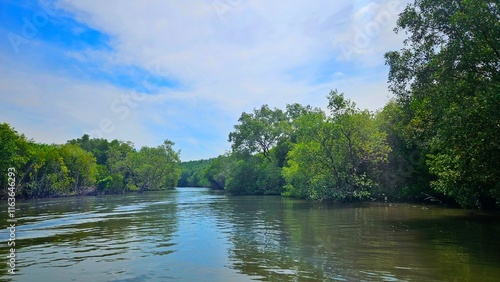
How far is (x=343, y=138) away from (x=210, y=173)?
80.0 m

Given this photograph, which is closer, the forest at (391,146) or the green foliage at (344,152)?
the forest at (391,146)

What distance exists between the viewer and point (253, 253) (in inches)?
523

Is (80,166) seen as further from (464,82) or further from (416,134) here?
(464,82)

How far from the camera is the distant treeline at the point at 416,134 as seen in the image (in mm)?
15570

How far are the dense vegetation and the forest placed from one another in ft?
0.83

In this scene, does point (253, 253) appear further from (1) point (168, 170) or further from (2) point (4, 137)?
(1) point (168, 170)

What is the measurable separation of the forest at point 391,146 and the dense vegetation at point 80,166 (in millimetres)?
252

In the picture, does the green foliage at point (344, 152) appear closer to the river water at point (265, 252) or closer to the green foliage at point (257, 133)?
the river water at point (265, 252)

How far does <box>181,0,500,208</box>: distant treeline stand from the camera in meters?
15.6

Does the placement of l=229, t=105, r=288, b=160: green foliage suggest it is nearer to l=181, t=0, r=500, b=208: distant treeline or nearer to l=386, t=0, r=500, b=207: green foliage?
l=181, t=0, r=500, b=208: distant treeline

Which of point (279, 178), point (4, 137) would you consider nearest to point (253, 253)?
point (4, 137)

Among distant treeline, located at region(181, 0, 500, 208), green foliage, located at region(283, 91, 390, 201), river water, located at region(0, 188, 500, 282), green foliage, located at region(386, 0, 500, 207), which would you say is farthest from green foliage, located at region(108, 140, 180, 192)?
green foliage, located at region(386, 0, 500, 207)

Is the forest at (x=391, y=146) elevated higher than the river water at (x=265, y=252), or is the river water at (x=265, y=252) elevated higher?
the forest at (x=391, y=146)

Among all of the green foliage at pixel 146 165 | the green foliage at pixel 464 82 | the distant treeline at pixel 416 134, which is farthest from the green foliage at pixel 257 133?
the green foliage at pixel 464 82
